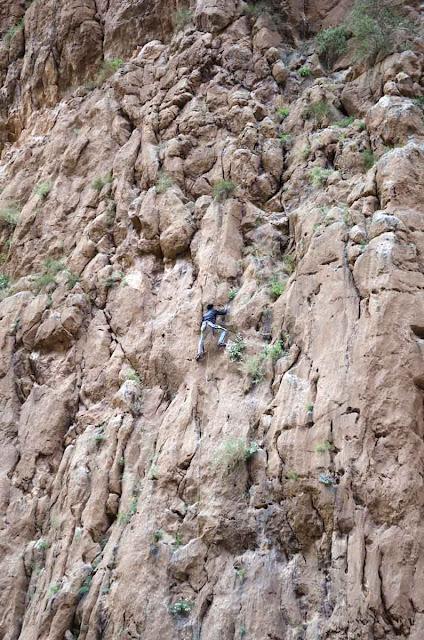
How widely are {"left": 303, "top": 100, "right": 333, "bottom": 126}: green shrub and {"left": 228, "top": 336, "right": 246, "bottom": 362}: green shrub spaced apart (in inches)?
235

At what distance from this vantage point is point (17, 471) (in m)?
13.0

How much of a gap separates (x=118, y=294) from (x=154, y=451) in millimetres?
4370

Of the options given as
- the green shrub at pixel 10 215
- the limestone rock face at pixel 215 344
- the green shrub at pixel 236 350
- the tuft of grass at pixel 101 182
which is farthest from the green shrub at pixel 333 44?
the green shrub at pixel 10 215

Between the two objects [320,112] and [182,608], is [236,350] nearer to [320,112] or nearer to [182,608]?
[182,608]

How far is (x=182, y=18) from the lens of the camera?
1806 cm

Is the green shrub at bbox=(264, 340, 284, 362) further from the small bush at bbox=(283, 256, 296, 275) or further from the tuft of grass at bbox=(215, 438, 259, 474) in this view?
the small bush at bbox=(283, 256, 296, 275)

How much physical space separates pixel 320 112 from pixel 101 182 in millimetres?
6282

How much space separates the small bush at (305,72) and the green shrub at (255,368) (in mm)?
8454

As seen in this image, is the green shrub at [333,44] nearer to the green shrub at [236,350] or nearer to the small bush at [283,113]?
the small bush at [283,113]

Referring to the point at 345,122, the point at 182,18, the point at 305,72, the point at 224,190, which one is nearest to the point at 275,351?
the point at 224,190

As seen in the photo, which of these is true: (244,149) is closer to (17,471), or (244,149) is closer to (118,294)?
(118,294)

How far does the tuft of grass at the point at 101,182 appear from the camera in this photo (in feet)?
54.3

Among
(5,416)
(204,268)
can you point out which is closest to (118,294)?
(204,268)

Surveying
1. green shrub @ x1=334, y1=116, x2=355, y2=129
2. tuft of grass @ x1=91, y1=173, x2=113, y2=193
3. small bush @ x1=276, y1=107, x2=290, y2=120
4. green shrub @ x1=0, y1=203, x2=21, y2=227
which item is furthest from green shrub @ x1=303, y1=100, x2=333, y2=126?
green shrub @ x1=0, y1=203, x2=21, y2=227
